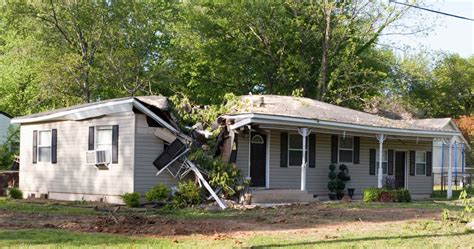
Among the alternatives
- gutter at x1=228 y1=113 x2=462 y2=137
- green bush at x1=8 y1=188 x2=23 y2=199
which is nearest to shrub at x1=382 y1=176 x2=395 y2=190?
gutter at x1=228 y1=113 x2=462 y2=137

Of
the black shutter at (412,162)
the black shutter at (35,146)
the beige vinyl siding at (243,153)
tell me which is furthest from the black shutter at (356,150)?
the black shutter at (35,146)

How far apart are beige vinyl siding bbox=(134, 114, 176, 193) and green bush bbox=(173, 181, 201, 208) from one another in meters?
1.00

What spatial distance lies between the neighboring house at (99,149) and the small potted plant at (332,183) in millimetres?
6328

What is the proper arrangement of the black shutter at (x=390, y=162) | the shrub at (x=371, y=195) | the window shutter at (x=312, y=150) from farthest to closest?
the black shutter at (x=390, y=162) → the window shutter at (x=312, y=150) → the shrub at (x=371, y=195)

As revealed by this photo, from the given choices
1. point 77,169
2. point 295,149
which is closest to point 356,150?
point 295,149

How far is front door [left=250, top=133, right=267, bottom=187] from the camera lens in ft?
68.8

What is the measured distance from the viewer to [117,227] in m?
12.1

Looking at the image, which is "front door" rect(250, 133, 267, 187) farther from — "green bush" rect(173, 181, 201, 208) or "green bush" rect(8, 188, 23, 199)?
"green bush" rect(8, 188, 23, 199)

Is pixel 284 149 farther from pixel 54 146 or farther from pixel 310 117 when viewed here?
pixel 54 146

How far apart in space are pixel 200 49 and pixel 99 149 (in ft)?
50.3

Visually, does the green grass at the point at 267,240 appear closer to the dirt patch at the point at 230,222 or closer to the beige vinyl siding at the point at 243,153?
the dirt patch at the point at 230,222

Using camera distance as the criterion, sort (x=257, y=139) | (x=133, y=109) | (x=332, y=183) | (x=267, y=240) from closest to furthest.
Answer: (x=267, y=240)
(x=133, y=109)
(x=257, y=139)
(x=332, y=183)

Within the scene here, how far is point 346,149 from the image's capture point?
23.9 m

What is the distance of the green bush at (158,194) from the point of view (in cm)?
1814
